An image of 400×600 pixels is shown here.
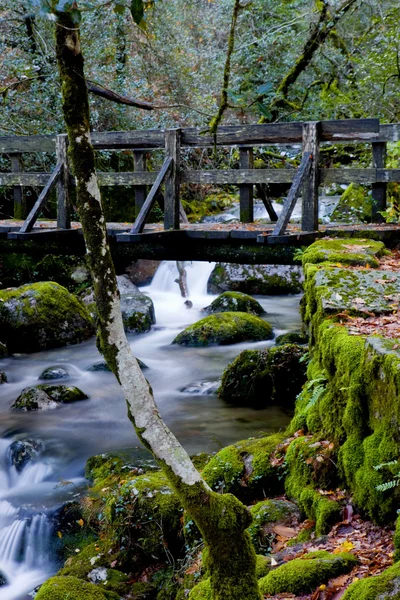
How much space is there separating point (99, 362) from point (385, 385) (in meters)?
8.27

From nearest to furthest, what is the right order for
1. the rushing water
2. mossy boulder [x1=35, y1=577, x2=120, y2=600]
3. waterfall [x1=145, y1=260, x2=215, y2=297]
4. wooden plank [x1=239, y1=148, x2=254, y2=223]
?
mossy boulder [x1=35, y1=577, x2=120, y2=600] < the rushing water < wooden plank [x1=239, y1=148, x2=254, y2=223] < waterfall [x1=145, y1=260, x2=215, y2=297]

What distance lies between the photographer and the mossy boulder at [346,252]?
21.6 ft

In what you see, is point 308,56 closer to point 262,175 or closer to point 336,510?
point 262,175

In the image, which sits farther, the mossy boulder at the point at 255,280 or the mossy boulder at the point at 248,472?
the mossy boulder at the point at 255,280

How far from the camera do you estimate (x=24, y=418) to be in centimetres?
890

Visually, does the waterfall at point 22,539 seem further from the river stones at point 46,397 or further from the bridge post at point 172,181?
the bridge post at point 172,181

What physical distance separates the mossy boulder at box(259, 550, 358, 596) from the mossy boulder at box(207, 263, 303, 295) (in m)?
12.7

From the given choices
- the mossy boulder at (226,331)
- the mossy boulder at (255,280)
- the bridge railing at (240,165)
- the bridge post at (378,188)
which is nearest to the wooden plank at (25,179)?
the bridge railing at (240,165)

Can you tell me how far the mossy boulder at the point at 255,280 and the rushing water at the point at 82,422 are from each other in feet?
6.61

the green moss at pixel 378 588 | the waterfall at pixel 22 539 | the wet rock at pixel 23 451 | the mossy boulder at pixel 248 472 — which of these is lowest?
the waterfall at pixel 22 539

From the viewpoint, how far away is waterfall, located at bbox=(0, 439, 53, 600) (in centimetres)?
586

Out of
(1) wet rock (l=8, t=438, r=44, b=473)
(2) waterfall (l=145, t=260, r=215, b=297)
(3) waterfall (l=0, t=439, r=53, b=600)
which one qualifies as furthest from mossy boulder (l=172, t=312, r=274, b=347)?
(3) waterfall (l=0, t=439, r=53, b=600)

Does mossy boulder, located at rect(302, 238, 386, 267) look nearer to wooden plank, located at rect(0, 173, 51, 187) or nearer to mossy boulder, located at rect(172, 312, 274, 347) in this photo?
mossy boulder, located at rect(172, 312, 274, 347)

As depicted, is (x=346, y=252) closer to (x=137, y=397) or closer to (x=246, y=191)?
(x=246, y=191)
